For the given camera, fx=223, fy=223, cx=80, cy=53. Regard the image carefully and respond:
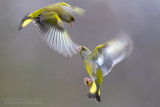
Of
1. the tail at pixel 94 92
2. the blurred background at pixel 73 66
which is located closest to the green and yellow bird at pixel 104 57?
the tail at pixel 94 92

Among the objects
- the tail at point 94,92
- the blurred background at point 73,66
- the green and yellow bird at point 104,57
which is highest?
the green and yellow bird at point 104,57

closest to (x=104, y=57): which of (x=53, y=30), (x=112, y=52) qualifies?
(x=112, y=52)

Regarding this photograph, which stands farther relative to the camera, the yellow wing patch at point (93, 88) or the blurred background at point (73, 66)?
the blurred background at point (73, 66)

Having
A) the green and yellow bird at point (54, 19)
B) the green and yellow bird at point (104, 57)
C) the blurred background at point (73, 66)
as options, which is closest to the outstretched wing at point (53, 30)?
the green and yellow bird at point (54, 19)

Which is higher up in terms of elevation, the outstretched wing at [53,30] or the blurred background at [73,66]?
the outstretched wing at [53,30]

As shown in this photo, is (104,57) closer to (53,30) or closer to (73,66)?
(53,30)

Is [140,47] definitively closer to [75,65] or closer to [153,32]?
[153,32]

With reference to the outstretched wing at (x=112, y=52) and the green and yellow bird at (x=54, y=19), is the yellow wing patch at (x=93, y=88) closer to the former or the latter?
the outstretched wing at (x=112, y=52)

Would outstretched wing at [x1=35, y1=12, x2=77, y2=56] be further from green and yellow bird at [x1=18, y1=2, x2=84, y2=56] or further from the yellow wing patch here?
the yellow wing patch
